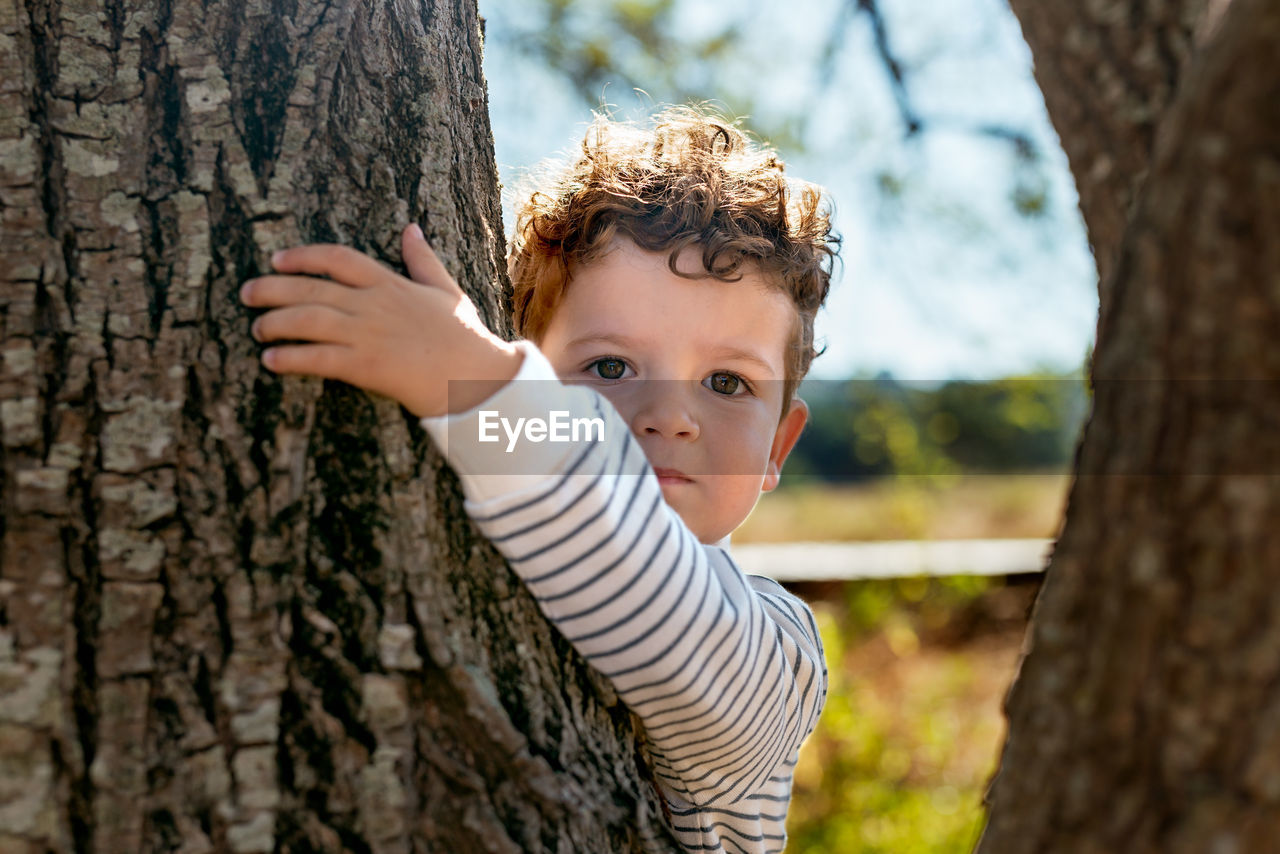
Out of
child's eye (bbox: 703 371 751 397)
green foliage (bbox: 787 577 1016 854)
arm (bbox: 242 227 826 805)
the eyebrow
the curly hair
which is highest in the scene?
the curly hair

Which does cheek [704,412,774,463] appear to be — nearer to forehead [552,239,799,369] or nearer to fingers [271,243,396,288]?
forehead [552,239,799,369]

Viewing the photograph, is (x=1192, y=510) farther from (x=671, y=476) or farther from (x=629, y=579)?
(x=671, y=476)

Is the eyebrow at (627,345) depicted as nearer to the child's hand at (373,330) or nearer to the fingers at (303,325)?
the child's hand at (373,330)

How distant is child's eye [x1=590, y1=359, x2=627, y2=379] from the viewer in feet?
5.44

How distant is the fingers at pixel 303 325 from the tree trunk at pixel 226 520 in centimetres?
3

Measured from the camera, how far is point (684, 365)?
1.63 m

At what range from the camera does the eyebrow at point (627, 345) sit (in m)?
1.64

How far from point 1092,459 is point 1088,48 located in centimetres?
33

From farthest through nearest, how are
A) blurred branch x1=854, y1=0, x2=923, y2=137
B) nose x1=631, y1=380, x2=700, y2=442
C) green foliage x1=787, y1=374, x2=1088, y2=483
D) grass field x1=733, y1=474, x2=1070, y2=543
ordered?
grass field x1=733, y1=474, x2=1070, y2=543
green foliage x1=787, y1=374, x2=1088, y2=483
blurred branch x1=854, y1=0, x2=923, y2=137
nose x1=631, y1=380, x2=700, y2=442

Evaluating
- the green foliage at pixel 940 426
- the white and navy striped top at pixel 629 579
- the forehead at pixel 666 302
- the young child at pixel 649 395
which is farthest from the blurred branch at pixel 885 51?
the white and navy striped top at pixel 629 579

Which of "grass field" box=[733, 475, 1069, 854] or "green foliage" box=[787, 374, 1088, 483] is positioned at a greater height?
"green foliage" box=[787, 374, 1088, 483]

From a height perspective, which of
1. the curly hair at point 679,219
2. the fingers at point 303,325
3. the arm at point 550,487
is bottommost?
the arm at point 550,487

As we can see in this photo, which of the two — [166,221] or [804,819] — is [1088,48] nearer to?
[166,221]

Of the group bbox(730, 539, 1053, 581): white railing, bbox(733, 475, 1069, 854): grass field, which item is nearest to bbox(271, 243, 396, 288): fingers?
bbox(733, 475, 1069, 854): grass field
